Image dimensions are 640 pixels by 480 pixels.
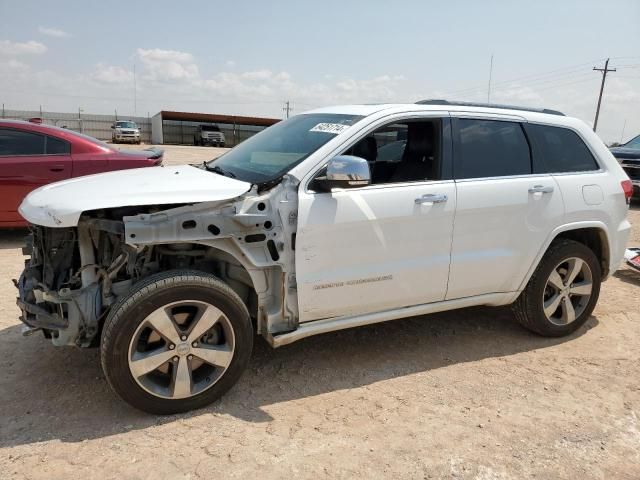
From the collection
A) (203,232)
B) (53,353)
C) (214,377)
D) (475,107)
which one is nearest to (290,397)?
(214,377)

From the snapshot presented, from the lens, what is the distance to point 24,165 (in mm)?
6426

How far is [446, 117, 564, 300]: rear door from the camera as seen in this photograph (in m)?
3.66

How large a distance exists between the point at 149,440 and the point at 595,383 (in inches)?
116

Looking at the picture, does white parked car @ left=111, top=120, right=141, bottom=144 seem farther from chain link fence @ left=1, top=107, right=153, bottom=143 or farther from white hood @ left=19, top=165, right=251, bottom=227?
white hood @ left=19, top=165, right=251, bottom=227

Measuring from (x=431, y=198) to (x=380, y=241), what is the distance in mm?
486

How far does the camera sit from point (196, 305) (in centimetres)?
295

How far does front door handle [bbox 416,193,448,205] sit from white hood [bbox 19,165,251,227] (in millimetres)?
1148

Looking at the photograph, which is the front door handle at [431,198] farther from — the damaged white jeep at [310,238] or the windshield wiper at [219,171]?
the windshield wiper at [219,171]

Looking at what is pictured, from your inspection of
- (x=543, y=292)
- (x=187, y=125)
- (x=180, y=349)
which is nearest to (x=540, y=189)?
(x=543, y=292)

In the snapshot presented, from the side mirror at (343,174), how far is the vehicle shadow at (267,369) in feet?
4.38

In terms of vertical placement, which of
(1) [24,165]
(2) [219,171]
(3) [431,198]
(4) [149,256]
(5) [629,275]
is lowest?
(5) [629,275]

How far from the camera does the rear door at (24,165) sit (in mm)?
6395

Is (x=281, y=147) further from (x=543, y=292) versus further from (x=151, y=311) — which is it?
(x=543, y=292)

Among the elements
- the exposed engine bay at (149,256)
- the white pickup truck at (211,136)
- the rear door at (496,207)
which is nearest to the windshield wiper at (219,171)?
the exposed engine bay at (149,256)
